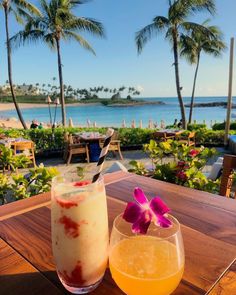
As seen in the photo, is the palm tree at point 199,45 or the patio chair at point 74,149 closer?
the patio chair at point 74,149

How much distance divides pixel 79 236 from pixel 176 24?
42.8ft

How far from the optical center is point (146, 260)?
60 centimetres

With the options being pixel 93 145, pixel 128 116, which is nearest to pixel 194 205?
pixel 93 145

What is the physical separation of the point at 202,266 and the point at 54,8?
13.3m

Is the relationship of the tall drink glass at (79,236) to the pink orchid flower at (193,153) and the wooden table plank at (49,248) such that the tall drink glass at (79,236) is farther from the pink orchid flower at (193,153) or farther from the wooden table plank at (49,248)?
the pink orchid flower at (193,153)

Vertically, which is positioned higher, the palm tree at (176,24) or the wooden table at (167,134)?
the palm tree at (176,24)

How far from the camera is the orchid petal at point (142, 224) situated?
2.01 ft

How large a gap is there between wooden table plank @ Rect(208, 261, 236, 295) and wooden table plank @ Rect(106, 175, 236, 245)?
0.58 feet

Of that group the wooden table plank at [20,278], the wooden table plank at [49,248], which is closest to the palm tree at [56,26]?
the wooden table plank at [49,248]

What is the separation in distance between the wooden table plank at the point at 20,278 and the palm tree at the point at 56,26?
38.6ft

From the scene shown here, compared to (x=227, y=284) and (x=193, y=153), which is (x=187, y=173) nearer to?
(x=193, y=153)

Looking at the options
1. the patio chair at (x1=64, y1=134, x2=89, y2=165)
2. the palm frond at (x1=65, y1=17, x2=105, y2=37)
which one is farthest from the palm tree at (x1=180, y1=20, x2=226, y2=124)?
the patio chair at (x1=64, y1=134, x2=89, y2=165)

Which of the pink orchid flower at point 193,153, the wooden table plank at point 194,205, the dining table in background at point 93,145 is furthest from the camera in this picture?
the dining table in background at point 93,145

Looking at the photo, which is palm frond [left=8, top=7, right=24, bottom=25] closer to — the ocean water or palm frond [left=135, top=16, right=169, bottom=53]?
palm frond [left=135, top=16, right=169, bottom=53]
